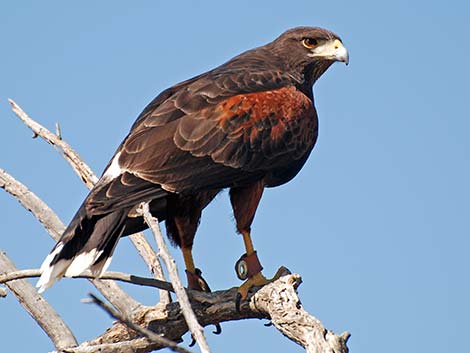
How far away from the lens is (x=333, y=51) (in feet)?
23.9

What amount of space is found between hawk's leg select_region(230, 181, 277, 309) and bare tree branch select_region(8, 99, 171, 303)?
615 mm

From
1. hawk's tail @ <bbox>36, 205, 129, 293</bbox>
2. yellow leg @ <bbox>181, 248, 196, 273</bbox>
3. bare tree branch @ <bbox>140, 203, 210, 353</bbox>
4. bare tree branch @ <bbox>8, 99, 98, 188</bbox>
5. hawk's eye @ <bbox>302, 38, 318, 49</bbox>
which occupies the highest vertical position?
hawk's eye @ <bbox>302, 38, 318, 49</bbox>

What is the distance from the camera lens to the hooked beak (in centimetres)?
718

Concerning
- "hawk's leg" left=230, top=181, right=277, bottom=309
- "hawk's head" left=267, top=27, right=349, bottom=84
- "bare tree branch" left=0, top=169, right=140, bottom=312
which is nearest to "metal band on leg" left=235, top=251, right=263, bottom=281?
"hawk's leg" left=230, top=181, right=277, bottom=309

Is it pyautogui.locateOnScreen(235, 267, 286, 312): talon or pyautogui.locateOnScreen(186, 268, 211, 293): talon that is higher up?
pyautogui.locateOnScreen(186, 268, 211, 293): talon

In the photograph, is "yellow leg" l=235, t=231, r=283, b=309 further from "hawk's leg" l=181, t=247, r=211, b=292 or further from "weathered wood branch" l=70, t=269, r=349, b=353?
"hawk's leg" l=181, t=247, r=211, b=292

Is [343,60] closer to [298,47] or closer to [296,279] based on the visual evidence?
[298,47]

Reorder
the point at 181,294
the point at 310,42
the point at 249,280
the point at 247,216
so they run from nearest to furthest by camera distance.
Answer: the point at 181,294
the point at 249,280
the point at 247,216
the point at 310,42

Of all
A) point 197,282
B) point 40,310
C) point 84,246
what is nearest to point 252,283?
point 197,282

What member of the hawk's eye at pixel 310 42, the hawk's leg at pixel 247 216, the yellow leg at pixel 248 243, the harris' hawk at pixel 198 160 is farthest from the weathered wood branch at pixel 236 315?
the hawk's eye at pixel 310 42

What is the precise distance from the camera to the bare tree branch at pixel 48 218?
5.81 m

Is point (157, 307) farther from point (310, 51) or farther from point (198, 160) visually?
point (310, 51)

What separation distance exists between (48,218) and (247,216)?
4.29ft

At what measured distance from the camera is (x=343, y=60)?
7.20 metres
